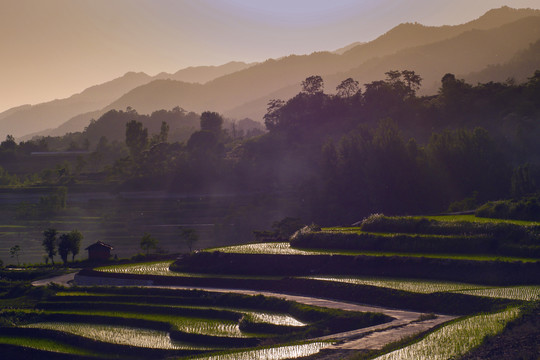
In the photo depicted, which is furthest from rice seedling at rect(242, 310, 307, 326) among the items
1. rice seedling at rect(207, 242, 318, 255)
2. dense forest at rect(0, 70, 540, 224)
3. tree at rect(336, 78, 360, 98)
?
tree at rect(336, 78, 360, 98)

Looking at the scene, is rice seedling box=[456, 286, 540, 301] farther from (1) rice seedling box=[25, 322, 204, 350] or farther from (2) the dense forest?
(2) the dense forest

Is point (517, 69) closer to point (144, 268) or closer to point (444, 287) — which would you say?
point (144, 268)

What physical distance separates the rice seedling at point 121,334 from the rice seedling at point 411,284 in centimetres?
737

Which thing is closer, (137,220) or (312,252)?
(312,252)

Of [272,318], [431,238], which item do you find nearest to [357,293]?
[272,318]

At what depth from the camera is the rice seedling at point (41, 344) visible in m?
22.0

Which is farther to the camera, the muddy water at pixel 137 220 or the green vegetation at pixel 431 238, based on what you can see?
the muddy water at pixel 137 220

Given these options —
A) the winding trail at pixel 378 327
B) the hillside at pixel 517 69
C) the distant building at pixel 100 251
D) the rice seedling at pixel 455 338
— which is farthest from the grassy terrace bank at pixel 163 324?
the hillside at pixel 517 69

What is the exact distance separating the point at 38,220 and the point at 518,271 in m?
51.4

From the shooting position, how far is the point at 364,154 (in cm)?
6012

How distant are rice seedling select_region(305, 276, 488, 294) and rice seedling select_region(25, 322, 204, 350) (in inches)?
290

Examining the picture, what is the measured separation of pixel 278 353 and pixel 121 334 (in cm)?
746

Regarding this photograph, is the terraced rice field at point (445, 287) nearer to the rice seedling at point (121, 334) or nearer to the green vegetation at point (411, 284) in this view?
the green vegetation at point (411, 284)

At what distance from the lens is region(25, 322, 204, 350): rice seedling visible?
70.3ft
